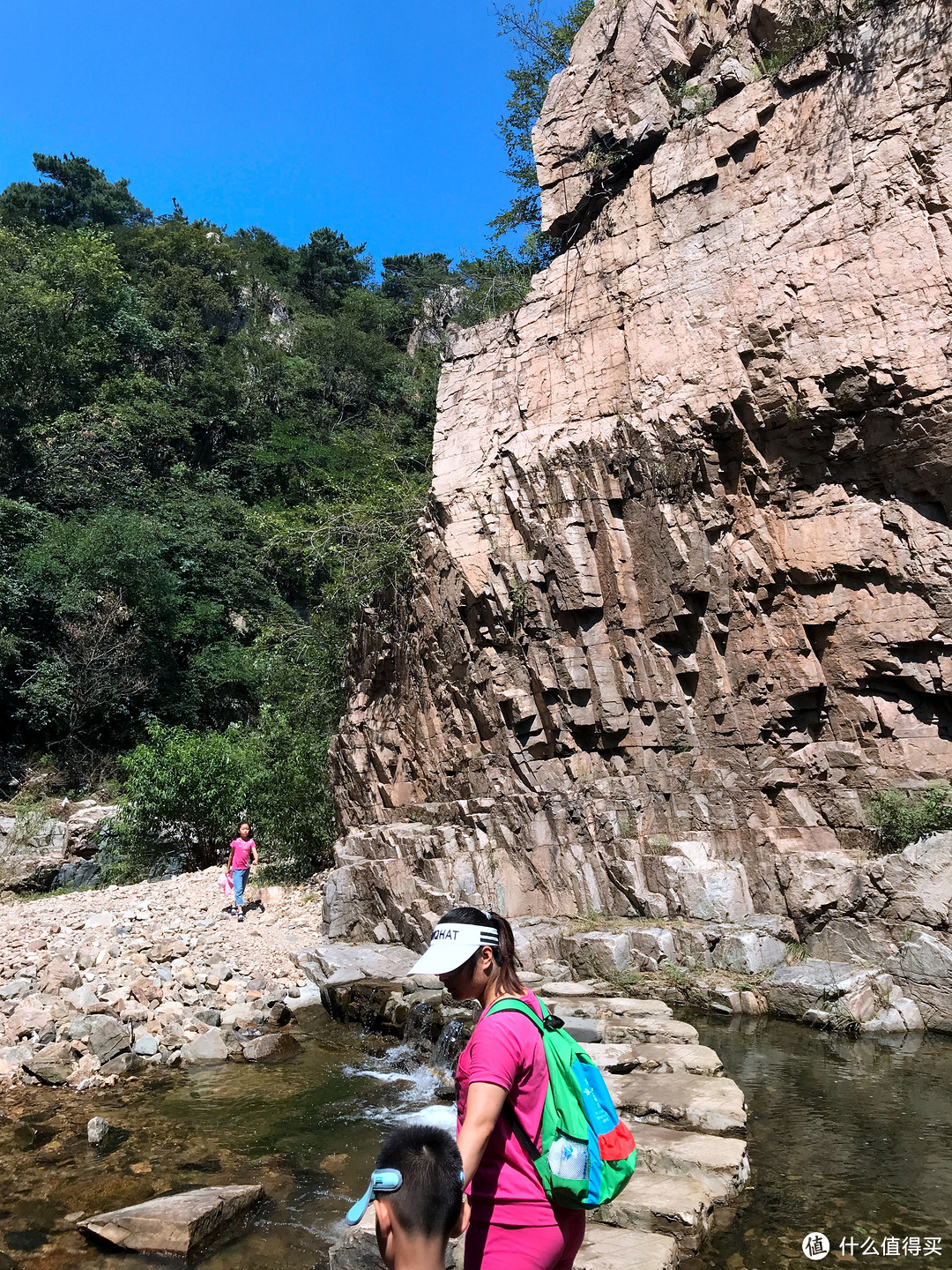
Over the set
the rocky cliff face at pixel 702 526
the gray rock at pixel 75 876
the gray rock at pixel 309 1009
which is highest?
the rocky cliff face at pixel 702 526

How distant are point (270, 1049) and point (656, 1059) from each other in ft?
15.6

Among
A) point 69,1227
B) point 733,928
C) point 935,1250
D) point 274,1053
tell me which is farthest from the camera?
point 733,928

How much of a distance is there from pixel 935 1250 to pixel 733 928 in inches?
239

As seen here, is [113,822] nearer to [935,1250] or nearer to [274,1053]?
[274,1053]

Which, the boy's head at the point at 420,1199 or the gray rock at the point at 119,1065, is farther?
the gray rock at the point at 119,1065

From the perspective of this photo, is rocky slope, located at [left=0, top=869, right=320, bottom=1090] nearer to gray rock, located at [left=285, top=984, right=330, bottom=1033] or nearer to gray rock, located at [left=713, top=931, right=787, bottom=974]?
gray rock, located at [left=285, top=984, right=330, bottom=1033]

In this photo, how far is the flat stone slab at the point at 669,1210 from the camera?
481 centimetres

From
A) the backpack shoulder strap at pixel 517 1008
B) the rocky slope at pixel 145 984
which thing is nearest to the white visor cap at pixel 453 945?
the backpack shoulder strap at pixel 517 1008

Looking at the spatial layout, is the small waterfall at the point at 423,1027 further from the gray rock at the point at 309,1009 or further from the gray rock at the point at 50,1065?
the gray rock at the point at 50,1065

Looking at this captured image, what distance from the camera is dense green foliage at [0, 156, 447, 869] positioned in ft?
67.6

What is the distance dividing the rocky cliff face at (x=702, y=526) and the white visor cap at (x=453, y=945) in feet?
30.5

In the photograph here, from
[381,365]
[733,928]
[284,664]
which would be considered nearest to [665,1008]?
[733,928]

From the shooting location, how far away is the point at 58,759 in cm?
2634

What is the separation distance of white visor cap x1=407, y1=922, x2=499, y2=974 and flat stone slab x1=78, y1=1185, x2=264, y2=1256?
13.8 feet
